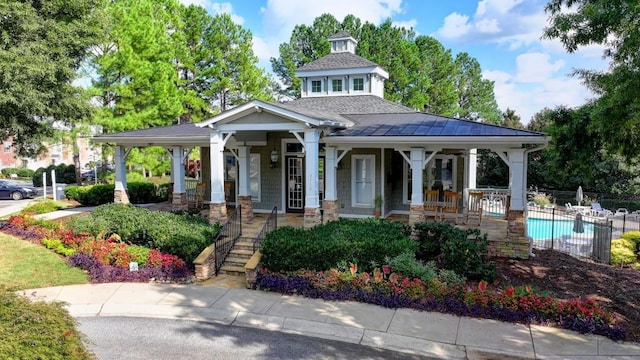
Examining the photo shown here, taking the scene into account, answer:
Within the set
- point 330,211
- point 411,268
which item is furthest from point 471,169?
point 411,268

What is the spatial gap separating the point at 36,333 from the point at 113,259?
22.8ft

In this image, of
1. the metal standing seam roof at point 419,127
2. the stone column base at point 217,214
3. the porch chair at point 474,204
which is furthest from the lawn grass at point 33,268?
the porch chair at point 474,204

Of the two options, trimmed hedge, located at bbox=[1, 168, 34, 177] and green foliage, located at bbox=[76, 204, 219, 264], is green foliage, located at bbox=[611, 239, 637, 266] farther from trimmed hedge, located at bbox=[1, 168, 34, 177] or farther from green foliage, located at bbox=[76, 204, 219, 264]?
trimmed hedge, located at bbox=[1, 168, 34, 177]

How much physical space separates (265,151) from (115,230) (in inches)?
235

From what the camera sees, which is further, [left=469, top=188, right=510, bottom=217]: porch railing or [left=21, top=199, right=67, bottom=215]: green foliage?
[left=21, top=199, right=67, bottom=215]: green foliage

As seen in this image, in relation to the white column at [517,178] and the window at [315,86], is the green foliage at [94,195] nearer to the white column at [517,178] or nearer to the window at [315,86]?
the window at [315,86]

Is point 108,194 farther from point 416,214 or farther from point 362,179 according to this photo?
point 416,214

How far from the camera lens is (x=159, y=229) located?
39.5 feet

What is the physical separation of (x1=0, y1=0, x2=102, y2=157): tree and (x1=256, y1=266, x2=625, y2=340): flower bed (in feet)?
29.8

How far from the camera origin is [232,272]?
1143cm

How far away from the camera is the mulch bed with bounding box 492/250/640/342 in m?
8.67

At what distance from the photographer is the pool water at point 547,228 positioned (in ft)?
59.4

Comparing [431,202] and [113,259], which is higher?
[431,202]

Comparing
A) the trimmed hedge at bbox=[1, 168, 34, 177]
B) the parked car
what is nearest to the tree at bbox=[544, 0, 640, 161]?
the parked car
